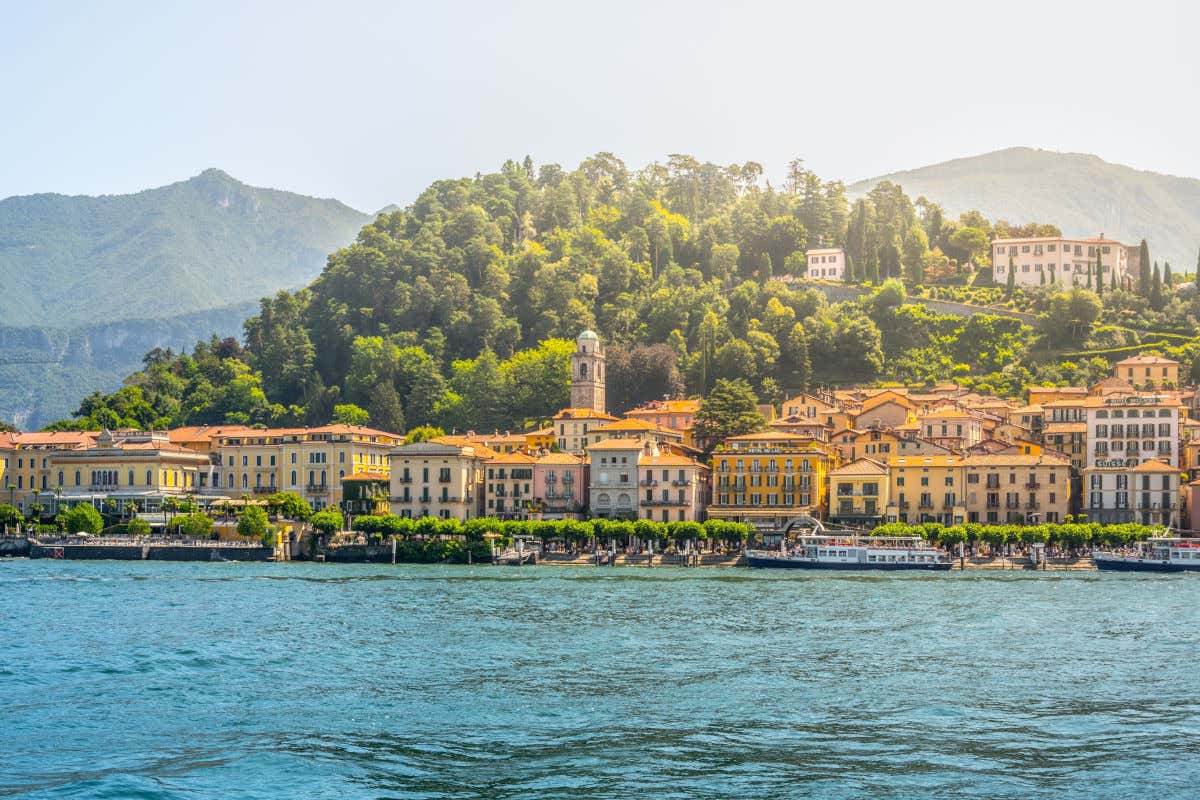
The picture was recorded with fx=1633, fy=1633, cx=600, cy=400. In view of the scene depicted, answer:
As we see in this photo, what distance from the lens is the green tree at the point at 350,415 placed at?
12644 centimetres

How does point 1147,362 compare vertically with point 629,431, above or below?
above

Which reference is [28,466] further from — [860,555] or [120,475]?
[860,555]

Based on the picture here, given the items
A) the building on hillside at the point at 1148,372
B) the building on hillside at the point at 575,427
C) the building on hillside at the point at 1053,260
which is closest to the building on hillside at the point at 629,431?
the building on hillside at the point at 575,427

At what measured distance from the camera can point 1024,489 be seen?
96.1 m

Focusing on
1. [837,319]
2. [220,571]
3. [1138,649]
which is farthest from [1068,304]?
[1138,649]

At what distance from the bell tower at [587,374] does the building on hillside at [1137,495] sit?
126 ft

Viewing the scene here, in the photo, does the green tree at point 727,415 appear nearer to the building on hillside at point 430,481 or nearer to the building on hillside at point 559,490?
the building on hillside at point 559,490

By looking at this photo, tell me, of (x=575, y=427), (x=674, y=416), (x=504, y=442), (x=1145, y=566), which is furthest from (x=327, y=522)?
(x=1145, y=566)

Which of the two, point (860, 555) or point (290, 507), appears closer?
point (860, 555)

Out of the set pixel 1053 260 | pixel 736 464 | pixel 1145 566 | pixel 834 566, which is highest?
pixel 1053 260

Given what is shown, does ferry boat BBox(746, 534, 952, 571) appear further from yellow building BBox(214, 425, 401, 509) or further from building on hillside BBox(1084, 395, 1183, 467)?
yellow building BBox(214, 425, 401, 509)

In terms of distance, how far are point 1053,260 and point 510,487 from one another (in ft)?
199

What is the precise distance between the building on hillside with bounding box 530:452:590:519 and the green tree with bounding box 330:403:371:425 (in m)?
27.4

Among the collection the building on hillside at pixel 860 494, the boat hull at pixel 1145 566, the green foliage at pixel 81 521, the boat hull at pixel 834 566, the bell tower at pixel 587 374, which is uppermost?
the bell tower at pixel 587 374
